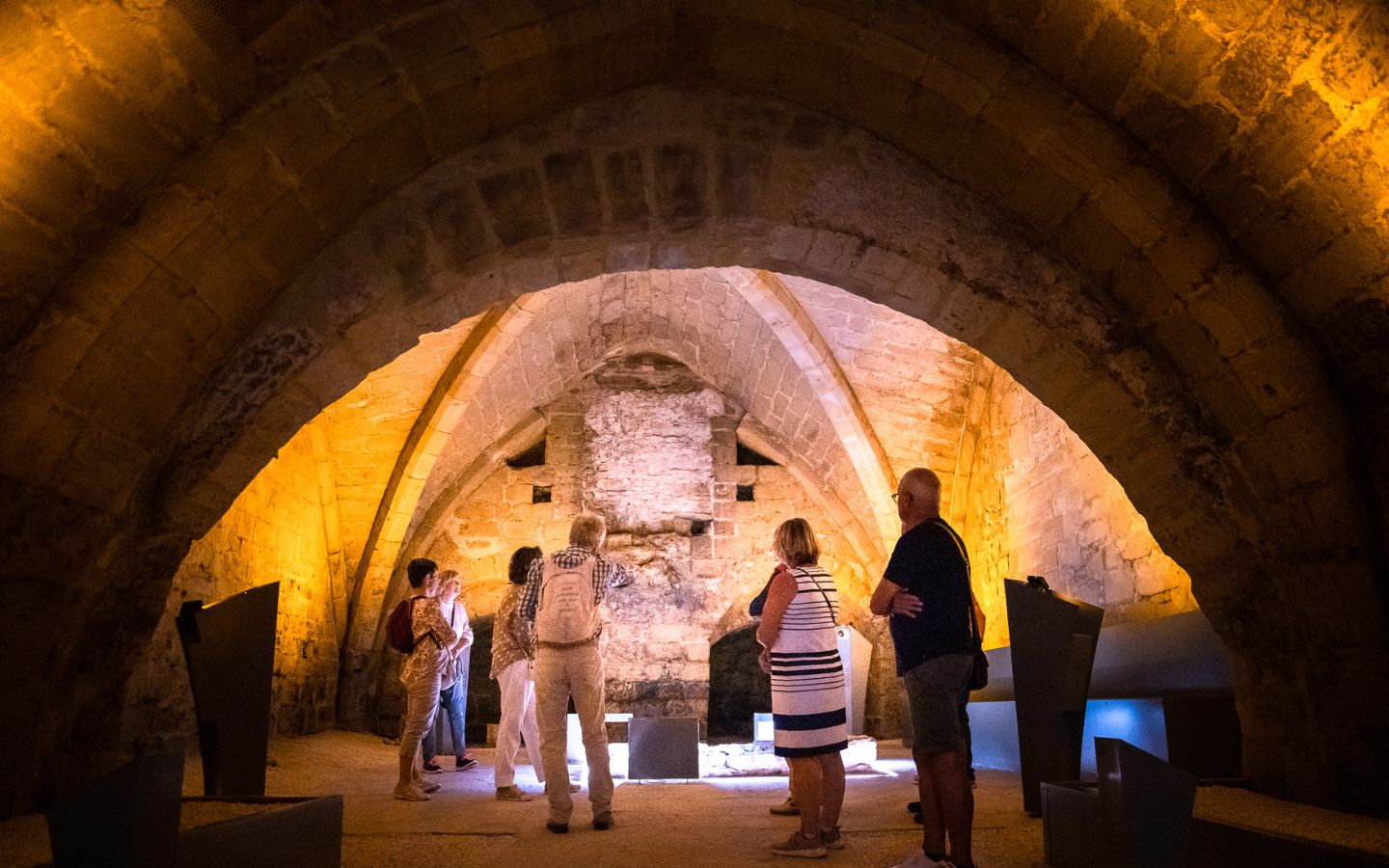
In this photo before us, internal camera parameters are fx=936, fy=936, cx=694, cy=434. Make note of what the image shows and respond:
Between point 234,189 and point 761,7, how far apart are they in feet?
5.64

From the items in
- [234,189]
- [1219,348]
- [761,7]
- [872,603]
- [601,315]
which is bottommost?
[872,603]

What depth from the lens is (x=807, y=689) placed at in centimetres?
306

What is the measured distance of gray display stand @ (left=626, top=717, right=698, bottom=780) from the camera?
215 inches

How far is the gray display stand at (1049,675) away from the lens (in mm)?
3293

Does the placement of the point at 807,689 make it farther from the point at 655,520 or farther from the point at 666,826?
the point at 655,520

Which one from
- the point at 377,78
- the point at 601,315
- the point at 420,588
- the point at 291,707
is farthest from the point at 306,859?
the point at 601,315

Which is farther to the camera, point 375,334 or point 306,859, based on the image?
point 375,334

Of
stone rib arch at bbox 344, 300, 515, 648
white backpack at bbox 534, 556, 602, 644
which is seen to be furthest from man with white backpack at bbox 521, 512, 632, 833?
stone rib arch at bbox 344, 300, 515, 648

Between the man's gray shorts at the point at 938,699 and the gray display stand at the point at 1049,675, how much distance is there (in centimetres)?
76

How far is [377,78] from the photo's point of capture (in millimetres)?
2826

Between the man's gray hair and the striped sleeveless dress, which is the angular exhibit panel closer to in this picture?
the man's gray hair

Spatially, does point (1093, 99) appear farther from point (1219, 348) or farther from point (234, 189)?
point (234, 189)

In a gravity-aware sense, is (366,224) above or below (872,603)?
above

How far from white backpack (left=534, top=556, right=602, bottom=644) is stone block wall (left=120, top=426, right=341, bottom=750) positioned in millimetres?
2108
